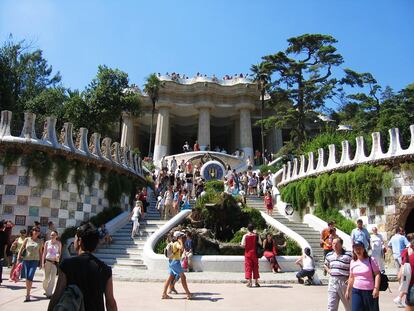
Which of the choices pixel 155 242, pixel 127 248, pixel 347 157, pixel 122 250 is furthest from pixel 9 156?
pixel 347 157

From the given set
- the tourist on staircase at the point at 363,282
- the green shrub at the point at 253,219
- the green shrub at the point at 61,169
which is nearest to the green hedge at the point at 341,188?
the green shrub at the point at 253,219

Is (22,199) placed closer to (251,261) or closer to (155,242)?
(155,242)

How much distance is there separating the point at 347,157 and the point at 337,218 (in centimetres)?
296

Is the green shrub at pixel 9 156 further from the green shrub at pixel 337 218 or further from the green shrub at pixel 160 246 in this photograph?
the green shrub at pixel 337 218

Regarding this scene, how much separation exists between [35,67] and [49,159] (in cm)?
2709

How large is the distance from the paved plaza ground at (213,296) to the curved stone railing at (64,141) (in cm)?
602

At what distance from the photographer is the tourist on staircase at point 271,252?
14.0m

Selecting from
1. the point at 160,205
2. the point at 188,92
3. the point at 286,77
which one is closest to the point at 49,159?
the point at 160,205

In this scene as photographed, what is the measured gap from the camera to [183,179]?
1038 inches

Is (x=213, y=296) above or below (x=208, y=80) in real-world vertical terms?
below

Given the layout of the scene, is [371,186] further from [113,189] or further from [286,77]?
[286,77]

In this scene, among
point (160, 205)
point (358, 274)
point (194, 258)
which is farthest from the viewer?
point (160, 205)

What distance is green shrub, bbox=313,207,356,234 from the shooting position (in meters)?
18.9

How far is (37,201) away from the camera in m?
16.2
